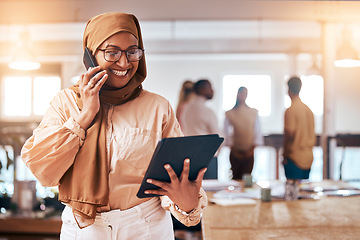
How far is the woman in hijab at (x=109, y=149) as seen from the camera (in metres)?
1.33

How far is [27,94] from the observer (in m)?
12.2

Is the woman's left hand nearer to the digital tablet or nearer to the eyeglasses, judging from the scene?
the digital tablet

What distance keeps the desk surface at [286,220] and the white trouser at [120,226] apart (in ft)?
1.33

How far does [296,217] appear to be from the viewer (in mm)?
2166

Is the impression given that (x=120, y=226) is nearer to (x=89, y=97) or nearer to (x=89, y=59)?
(x=89, y=97)

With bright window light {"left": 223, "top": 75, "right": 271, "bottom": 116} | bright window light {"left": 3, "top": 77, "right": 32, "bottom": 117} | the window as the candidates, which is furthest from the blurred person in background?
bright window light {"left": 3, "top": 77, "right": 32, "bottom": 117}

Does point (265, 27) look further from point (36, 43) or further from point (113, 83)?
point (113, 83)

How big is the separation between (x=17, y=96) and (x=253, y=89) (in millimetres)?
6276

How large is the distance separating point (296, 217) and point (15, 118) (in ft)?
36.5

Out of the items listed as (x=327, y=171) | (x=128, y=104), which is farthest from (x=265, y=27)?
(x=128, y=104)

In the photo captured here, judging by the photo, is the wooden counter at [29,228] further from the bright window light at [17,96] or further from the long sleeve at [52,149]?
the bright window light at [17,96]

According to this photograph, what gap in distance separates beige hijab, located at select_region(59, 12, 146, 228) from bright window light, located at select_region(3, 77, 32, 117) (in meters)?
11.3

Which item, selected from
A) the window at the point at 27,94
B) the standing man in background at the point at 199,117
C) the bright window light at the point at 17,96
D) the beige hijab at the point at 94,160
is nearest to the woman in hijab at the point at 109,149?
the beige hijab at the point at 94,160

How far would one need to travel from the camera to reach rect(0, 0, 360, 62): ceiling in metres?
5.65
